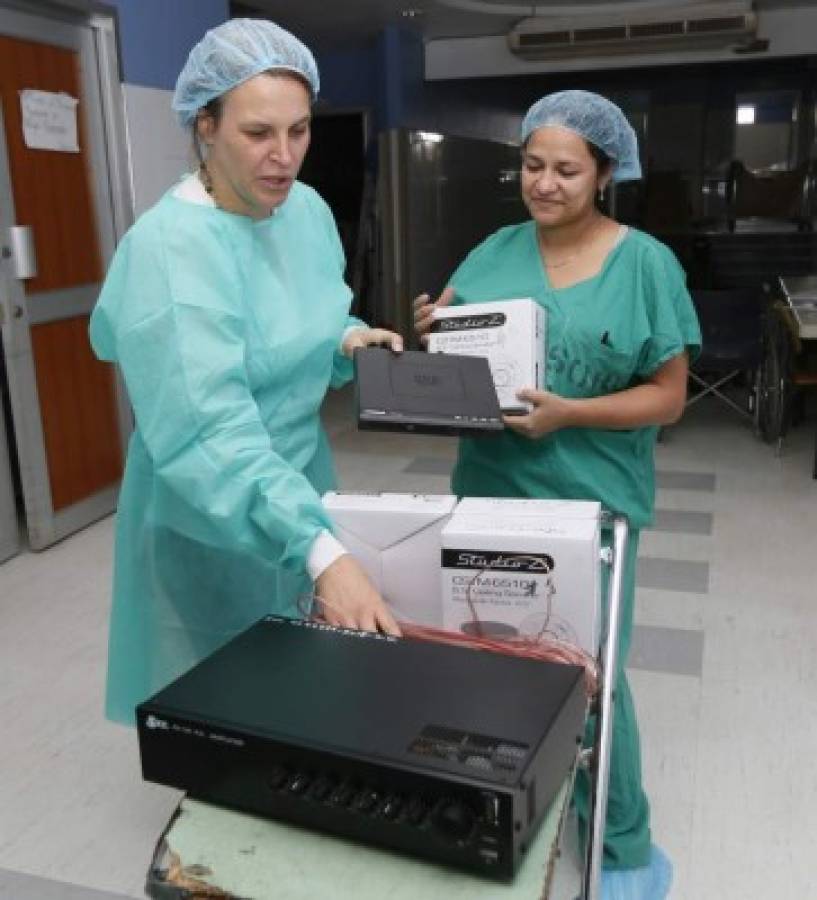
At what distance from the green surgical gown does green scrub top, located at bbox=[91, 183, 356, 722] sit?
29 centimetres

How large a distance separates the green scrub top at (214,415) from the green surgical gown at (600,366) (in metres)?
0.29

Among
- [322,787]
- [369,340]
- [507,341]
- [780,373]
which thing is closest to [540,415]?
[507,341]

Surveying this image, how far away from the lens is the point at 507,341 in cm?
144

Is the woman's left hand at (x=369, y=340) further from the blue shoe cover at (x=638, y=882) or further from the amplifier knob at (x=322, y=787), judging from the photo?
the blue shoe cover at (x=638, y=882)

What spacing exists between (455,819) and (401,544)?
18.8 inches

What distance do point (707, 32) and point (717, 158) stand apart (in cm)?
242

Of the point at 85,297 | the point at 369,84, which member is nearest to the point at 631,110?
the point at 369,84

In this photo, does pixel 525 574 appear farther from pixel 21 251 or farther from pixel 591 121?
pixel 21 251

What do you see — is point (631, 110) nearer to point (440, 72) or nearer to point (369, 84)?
point (440, 72)

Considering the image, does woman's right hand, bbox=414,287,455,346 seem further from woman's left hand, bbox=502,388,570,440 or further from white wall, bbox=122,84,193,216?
white wall, bbox=122,84,193,216

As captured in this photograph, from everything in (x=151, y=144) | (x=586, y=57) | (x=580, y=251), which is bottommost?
(x=580, y=251)

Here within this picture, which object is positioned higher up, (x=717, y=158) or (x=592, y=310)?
(x=717, y=158)

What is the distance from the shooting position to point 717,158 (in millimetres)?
8609

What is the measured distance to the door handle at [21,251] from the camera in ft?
10.7
